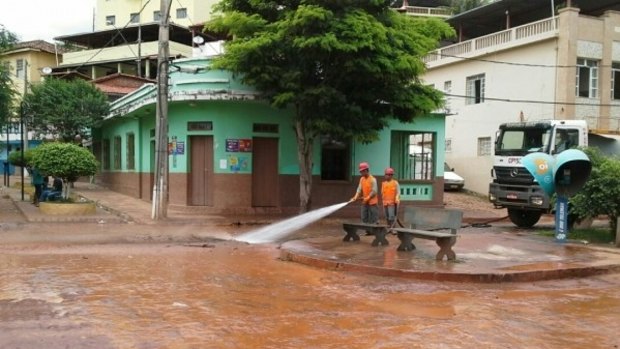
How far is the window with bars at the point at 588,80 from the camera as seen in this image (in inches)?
1064

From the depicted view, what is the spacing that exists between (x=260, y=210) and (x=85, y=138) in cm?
1702

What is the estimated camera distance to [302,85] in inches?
675

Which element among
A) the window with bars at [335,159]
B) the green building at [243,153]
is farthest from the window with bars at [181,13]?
the window with bars at [335,159]

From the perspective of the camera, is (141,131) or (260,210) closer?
(260,210)

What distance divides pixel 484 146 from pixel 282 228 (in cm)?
1658

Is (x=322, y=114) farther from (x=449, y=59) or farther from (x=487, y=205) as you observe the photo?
(x=449, y=59)

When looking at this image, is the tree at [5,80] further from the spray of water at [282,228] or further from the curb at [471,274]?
the curb at [471,274]

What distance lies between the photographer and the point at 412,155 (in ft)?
74.3

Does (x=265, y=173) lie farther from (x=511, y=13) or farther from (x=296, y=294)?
(x=511, y=13)

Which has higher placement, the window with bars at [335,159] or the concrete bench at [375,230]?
the window with bars at [335,159]

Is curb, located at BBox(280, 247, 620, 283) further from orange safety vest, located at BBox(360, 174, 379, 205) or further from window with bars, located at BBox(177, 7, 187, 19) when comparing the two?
window with bars, located at BBox(177, 7, 187, 19)

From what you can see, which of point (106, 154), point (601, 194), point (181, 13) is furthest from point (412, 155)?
point (181, 13)

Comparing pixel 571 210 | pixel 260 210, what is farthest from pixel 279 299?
pixel 260 210

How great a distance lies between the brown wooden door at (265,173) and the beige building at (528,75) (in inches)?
339
